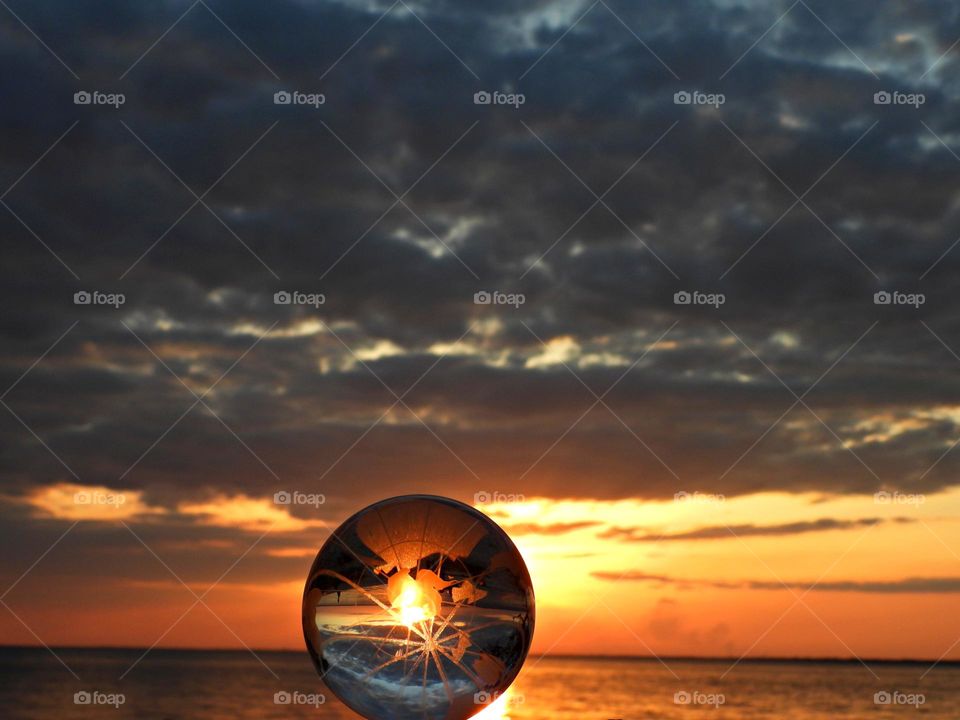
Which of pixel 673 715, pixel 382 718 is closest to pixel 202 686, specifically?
pixel 673 715

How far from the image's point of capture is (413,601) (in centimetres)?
809

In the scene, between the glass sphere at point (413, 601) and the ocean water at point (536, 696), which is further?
the ocean water at point (536, 696)

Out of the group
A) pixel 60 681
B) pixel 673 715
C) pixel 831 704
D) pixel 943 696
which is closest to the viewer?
pixel 673 715

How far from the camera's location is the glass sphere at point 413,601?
318 inches

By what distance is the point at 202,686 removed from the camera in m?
108

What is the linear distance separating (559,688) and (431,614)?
112m

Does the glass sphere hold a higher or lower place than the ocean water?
lower

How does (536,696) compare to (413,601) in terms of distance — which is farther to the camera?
(536,696)

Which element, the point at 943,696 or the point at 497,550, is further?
the point at 943,696

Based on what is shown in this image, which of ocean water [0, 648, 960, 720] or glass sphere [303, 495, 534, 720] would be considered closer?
glass sphere [303, 495, 534, 720]

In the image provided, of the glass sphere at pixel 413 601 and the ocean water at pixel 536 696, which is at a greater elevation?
the ocean water at pixel 536 696

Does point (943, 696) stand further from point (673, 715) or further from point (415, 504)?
point (415, 504)

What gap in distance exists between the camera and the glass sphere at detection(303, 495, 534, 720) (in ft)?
26.5

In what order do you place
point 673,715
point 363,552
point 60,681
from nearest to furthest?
point 363,552 → point 673,715 → point 60,681
